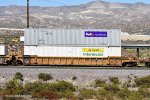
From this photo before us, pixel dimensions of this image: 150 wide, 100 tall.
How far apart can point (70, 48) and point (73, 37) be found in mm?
1211

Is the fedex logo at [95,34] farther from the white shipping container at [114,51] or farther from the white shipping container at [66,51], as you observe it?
the white shipping container at [114,51]

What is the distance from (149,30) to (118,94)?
6681 inches

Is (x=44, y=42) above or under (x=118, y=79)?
above

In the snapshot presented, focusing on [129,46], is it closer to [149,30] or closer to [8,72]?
[8,72]

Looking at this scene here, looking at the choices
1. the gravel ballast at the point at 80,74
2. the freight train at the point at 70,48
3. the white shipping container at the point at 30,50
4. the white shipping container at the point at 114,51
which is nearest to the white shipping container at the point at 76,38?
the freight train at the point at 70,48

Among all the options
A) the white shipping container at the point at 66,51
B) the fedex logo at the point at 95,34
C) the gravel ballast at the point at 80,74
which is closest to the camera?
the gravel ballast at the point at 80,74

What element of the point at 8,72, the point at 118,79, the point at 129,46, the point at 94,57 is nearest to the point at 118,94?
the point at 118,79

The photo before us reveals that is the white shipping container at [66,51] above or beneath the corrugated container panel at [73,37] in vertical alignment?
beneath

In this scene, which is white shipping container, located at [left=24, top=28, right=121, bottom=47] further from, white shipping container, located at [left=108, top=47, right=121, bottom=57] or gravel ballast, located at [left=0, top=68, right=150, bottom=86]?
gravel ballast, located at [left=0, top=68, right=150, bottom=86]

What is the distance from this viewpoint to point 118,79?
3130cm

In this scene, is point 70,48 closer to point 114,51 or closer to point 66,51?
point 66,51

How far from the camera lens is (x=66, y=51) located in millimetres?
44406

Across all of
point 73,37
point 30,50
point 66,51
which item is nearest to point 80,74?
point 66,51

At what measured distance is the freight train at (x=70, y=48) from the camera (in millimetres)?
43781
